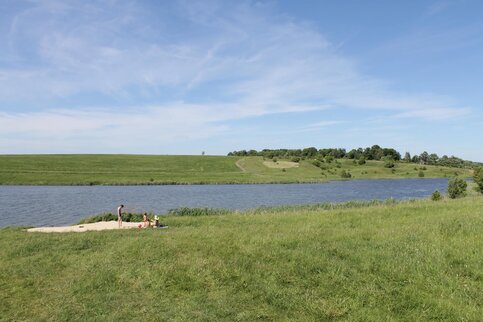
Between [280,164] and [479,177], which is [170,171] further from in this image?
[479,177]

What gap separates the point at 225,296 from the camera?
1038 centimetres

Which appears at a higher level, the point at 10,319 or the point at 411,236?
the point at 411,236

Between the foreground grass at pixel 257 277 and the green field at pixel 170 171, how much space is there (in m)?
93.7

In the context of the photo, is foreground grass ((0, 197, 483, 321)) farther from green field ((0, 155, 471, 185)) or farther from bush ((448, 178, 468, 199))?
green field ((0, 155, 471, 185))


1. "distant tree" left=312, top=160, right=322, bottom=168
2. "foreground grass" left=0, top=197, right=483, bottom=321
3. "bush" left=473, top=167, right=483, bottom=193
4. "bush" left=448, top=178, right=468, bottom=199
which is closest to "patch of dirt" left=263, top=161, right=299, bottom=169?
"distant tree" left=312, top=160, right=322, bottom=168

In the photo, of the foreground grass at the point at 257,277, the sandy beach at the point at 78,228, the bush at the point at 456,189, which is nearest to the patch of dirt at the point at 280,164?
the bush at the point at 456,189

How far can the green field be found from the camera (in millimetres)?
107950

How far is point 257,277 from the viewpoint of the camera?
11430mm

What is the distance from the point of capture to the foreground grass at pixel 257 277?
9375 mm

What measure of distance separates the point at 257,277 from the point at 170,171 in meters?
123

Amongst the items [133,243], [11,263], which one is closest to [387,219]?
[133,243]

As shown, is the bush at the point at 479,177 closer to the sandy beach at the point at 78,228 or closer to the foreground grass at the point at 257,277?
the foreground grass at the point at 257,277

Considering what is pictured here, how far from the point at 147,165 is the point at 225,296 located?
137 meters

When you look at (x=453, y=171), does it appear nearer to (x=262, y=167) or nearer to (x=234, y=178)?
(x=262, y=167)
